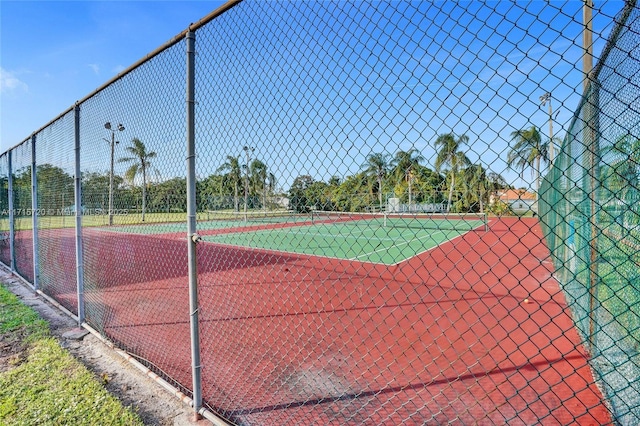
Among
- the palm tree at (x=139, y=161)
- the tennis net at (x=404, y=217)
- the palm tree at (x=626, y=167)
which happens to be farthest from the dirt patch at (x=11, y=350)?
the palm tree at (x=626, y=167)

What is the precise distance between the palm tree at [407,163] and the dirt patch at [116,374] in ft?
7.36

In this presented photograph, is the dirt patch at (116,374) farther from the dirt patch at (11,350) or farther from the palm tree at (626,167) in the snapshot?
the palm tree at (626,167)

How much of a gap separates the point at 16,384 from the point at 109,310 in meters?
2.17

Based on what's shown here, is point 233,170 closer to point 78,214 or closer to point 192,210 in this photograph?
point 192,210

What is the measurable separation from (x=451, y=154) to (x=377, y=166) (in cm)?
47

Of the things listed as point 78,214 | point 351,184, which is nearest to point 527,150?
point 351,184

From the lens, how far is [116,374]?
119 inches

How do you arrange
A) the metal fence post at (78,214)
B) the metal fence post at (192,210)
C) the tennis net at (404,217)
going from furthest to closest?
the metal fence post at (78,214) → the metal fence post at (192,210) → the tennis net at (404,217)

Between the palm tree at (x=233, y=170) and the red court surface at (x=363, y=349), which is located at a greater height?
the palm tree at (x=233, y=170)

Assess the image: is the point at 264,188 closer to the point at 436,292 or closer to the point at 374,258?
the point at 436,292

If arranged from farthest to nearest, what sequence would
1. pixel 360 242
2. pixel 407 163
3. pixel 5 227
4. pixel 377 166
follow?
1. pixel 360 242
2. pixel 5 227
3. pixel 377 166
4. pixel 407 163

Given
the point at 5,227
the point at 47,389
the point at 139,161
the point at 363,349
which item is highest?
the point at 139,161

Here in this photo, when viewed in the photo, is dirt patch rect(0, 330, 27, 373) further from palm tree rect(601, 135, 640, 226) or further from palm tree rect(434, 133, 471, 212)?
palm tree rect(601, 135, 640, 226)

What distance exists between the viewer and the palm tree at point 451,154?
160cm
